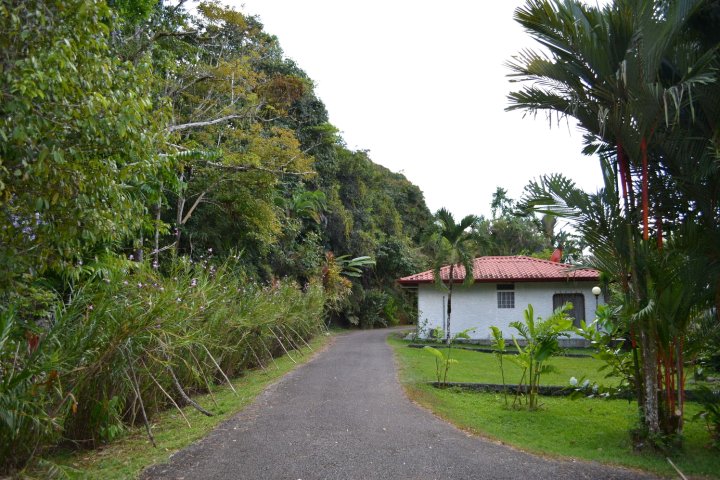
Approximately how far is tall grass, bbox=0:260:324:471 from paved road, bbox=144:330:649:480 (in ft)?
2.78

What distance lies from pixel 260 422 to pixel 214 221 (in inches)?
415

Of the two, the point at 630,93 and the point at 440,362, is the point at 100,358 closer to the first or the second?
the point at 630,93

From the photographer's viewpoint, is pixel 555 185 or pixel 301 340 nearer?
pixel 555 185

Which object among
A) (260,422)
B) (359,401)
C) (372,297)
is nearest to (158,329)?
(260,422)

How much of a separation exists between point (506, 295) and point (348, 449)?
16.7 m

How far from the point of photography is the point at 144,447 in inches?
240

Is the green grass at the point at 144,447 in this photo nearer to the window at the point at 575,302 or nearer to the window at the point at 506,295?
the window at the point at 506,295

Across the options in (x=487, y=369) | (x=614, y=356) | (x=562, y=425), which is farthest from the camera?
(x=487, y=369)

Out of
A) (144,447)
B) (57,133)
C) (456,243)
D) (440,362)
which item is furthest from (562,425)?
(456,243)

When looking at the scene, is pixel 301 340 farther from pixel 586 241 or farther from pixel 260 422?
pixel 586 241

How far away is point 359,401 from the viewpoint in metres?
A: 8.57

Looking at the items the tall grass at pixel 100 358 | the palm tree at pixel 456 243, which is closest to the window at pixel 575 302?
the palm tree at pixel 456 243

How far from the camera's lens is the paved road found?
5258 millimetres

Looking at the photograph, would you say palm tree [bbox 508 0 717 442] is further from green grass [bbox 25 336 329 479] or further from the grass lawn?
green grass [bbox 25 336 329 479]
